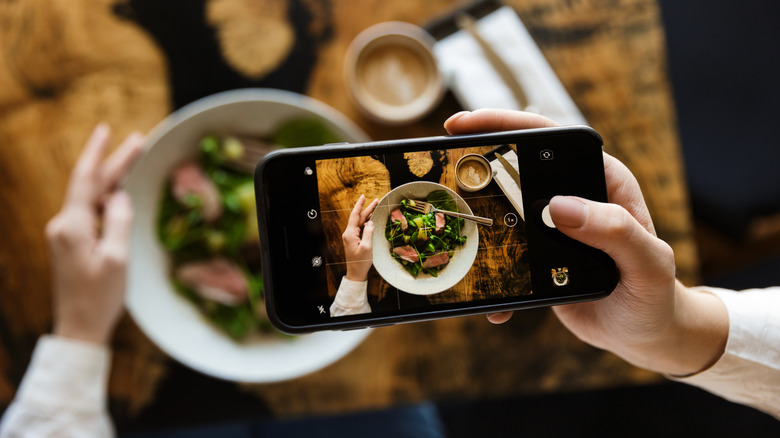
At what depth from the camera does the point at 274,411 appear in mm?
999

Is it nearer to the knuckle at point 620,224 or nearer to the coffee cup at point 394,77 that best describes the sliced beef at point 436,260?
the knuckle at point 620,224

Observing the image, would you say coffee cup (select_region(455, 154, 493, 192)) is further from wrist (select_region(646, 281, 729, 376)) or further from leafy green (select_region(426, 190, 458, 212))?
wrist (select_region(646, 281, 729, 376))

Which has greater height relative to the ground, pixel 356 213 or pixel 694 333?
pixel 356 213

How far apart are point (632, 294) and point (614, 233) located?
0.14m

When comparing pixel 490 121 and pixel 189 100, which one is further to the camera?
pixel 189 100

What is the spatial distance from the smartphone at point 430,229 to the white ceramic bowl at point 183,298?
0.86 feet

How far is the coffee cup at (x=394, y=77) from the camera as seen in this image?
0.94 metres

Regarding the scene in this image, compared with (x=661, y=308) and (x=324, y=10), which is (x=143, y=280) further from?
(x=661, y=308)

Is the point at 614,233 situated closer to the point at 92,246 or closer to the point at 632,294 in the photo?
the point at 632,294

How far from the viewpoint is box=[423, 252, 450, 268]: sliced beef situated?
657 mm

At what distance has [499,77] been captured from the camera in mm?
961

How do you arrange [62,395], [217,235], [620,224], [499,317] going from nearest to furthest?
[620,224] < [499,317] < [62,395] < [217,235]

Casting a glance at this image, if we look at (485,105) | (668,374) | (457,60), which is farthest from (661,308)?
(457,60)

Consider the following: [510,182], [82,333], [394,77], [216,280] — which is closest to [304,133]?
[394,77]
